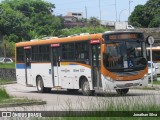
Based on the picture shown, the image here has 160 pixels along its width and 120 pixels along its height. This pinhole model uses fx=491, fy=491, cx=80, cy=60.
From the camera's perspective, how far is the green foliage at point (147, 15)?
95.8 meters

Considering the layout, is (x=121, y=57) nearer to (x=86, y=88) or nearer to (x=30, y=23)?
(x=86, y=88)

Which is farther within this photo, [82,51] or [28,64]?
[28,64]

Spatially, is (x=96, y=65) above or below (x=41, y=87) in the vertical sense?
above

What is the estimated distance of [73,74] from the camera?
2530 cm

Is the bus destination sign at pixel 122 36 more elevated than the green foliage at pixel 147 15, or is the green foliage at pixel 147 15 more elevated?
the green foliage at pixel 147 15

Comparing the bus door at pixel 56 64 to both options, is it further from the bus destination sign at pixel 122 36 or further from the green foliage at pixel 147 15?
the green foliage at pixel 147 15

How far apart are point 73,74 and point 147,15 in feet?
252

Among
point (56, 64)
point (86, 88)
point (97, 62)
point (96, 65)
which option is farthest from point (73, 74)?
point (97, 62)

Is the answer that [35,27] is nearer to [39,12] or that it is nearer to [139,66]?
[39,12]

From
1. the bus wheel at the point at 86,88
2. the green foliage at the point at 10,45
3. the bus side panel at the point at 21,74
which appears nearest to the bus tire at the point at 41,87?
the bus side panel at the point at 21,74

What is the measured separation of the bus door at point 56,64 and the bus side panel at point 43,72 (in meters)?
0.45

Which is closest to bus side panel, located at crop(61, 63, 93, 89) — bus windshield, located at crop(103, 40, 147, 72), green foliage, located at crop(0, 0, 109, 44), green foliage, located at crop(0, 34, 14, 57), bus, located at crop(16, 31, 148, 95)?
bus, located at crop(16, 31, 148, 95)

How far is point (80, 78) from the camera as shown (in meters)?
24.8

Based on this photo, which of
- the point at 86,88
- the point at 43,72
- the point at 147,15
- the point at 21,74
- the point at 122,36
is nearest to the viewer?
the point at 122,36
